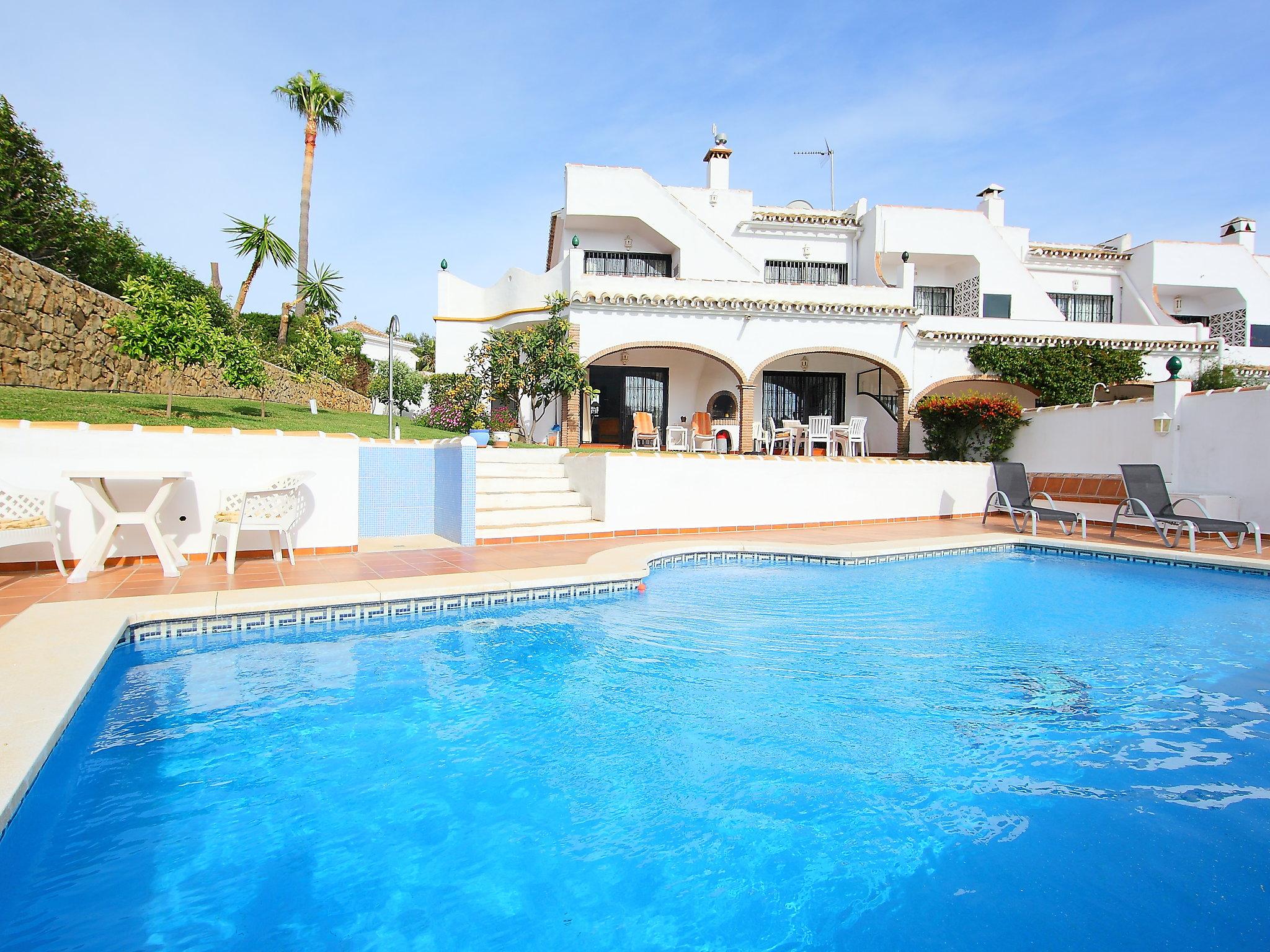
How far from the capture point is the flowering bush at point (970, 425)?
1390cm

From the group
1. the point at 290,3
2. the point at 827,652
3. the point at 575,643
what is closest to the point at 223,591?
the point at 575,643

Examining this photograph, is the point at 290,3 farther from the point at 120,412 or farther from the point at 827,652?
the point at 827,652

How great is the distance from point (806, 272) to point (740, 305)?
557 centimetres

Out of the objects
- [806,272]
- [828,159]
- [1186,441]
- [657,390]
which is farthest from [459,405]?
[828,159]

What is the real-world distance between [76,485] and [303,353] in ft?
46.5

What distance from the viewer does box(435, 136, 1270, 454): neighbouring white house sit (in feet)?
51.2

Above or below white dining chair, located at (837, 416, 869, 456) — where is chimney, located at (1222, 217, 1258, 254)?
above

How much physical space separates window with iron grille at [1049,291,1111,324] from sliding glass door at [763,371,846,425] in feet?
29.1

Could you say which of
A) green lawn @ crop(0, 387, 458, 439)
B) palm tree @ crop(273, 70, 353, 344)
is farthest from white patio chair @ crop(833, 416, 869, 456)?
palm tree @ crop(273, 70, 353, 344)

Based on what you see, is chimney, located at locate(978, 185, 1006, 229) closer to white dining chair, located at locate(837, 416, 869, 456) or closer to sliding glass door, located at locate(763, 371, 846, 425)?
sliding glass door, located at locate(763, 371, 846, 425)

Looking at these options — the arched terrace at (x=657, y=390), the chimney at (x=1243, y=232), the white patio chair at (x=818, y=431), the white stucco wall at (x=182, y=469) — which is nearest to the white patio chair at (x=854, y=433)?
the white patio chair at (x=818, y=431)

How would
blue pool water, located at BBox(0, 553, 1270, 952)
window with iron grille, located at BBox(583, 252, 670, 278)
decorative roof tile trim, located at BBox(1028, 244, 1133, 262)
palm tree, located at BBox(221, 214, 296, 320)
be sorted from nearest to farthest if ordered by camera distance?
blue pool water, located at BBox(0, 553, 1270, 952) < window with iron grille, located at BBox(583, 252, 670, 278) < palm tree, located at BBox(221, 214, 296, 320) < decorative roof tile trim, located at BBox(1028, 244, 1133, 262)

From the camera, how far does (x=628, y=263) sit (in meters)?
18.7

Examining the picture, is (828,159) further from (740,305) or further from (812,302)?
(740,305)
